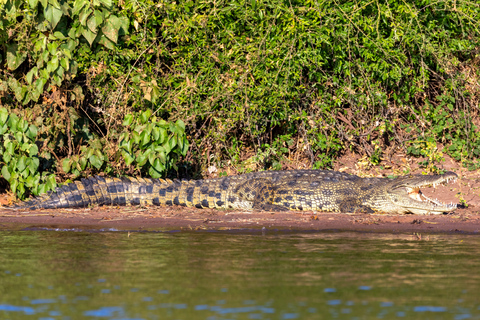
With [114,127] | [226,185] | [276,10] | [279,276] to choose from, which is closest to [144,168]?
[114,127]

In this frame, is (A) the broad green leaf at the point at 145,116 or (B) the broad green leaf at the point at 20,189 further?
(A) the broad green leaf at the point at 145,116

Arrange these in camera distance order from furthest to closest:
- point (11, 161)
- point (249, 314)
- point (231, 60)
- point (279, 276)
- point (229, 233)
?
point (231, 60) < point (11, 161) < point (229, 233) < point (279, 276) < point (249, 314)

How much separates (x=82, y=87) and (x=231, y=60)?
222 centimetres

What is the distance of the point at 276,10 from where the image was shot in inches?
320

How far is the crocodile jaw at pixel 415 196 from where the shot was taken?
7012 millimetres

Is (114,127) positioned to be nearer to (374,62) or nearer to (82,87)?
(82,87)

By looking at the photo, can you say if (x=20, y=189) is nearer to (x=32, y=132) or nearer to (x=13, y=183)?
(x=13, y=183)

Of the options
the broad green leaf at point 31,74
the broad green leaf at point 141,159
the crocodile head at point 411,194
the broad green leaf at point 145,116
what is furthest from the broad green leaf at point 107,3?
the crocodile head at point 411,194

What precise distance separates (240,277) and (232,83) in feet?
16.8

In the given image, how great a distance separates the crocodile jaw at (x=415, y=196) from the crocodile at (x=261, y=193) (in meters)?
0.01

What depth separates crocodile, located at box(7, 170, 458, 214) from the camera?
24.6 ft

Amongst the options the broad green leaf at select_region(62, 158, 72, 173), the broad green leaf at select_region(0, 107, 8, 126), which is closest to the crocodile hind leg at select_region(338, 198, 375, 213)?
the broad green leaf at select_region(62, 158, 72, 173)

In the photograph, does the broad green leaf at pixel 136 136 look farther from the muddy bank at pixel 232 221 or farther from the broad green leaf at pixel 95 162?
the muddy bank at pixel 232 221

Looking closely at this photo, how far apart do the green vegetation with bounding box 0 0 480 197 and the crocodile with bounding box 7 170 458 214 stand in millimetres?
327
